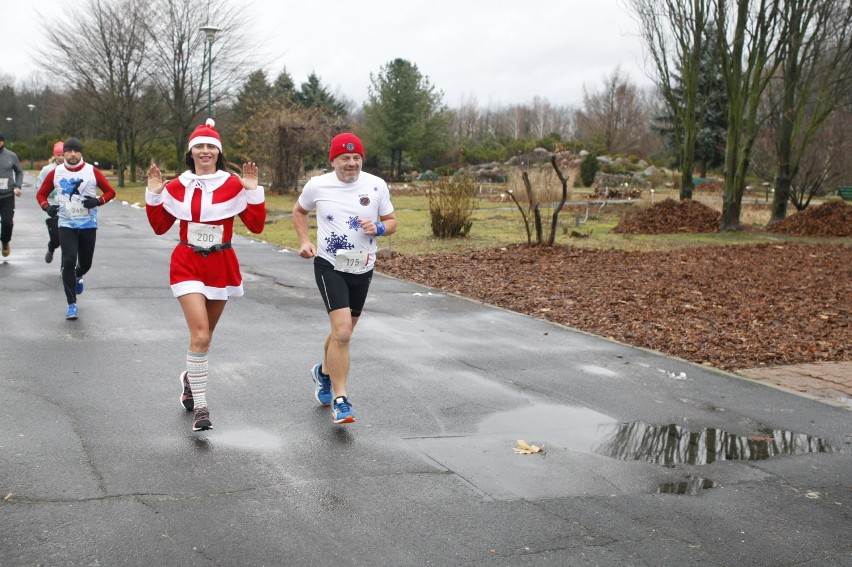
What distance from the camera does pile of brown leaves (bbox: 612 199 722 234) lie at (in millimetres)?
23484

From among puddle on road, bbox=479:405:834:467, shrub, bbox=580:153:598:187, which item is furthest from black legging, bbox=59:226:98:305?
shrub, bbox=580:153:598:187

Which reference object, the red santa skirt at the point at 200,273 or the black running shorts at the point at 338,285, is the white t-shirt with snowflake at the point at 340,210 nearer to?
the black running shorts at the point at 338,285

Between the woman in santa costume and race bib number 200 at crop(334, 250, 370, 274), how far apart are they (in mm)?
678

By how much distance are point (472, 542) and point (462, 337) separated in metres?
5.46

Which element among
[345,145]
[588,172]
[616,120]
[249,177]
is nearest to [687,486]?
[345,145]

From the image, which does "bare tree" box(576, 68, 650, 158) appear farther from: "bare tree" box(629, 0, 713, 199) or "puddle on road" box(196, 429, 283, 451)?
"puddle on road" box(196, 429, 283, 451)

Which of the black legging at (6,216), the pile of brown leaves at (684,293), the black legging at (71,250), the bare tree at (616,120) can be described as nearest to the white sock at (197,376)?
the black legging at (71,250)

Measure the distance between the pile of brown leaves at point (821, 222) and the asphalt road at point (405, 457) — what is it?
16.2m

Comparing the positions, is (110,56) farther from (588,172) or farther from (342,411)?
(342,411)

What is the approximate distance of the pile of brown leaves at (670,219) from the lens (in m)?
23.5

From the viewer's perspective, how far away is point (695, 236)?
2248 centimetres

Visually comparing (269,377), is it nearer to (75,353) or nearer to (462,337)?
(75,353)

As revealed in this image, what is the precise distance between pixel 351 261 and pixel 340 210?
0.36 meters

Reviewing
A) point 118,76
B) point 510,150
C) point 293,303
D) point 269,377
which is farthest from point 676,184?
point 269,377
